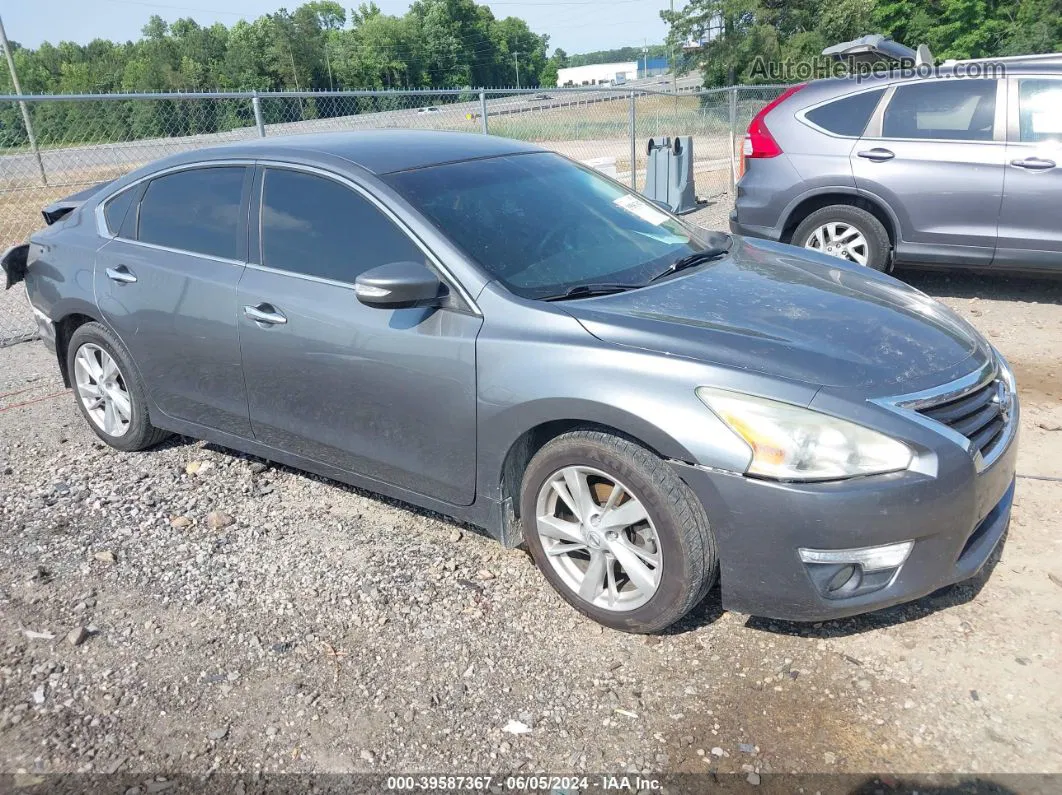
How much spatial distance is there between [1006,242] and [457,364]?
534cm

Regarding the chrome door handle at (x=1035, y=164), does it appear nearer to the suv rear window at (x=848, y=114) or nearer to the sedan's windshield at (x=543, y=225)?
→ the suv rear window at (x=848, y=114)

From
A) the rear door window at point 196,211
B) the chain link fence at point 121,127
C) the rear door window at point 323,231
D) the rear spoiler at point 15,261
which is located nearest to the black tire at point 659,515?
the rear door window at point 323,231

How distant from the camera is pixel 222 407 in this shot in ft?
13.5

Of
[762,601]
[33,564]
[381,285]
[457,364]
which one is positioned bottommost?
[33,564]

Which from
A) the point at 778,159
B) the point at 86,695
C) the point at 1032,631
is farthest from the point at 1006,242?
the point at 86,695

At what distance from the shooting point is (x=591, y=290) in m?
3.34

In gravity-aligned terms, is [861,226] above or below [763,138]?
below

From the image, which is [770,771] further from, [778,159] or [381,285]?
[778,159]

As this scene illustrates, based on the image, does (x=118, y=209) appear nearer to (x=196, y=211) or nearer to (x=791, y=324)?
(x=196, y=211)

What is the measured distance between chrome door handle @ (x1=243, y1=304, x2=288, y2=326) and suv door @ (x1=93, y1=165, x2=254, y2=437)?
0.42 ft

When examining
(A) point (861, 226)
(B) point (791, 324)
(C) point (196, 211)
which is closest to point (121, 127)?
(C) point (196, 211)

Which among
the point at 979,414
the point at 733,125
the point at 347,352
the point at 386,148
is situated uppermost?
the point at 386,148

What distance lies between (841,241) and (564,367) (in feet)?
17.1

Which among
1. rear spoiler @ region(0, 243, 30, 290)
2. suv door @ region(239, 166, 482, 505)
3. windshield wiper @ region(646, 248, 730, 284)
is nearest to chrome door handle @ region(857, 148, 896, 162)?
windshield wiper @ region(646, 248, 730, 284)
